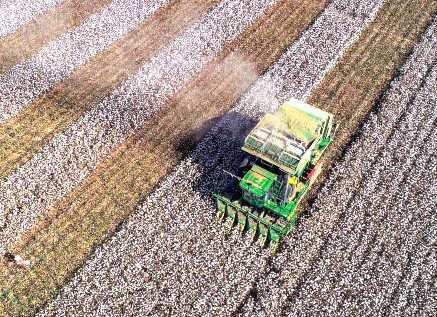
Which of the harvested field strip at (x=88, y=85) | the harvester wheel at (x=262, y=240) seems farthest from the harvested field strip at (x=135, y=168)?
the harvester wheel at (x=262, y=240)

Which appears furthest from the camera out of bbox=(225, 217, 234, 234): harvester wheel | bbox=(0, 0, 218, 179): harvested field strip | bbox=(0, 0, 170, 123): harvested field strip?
bbox=(0, 0, 170, 123): harvested field strip

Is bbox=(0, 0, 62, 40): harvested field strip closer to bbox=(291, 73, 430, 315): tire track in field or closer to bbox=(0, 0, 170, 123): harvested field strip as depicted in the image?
bbox=(0, 0, 170, 123): harvested field strip

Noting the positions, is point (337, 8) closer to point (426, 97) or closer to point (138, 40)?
point (426, 97)

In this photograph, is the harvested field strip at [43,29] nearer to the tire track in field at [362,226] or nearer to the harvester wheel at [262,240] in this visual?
the harvester wheel at [262,240]

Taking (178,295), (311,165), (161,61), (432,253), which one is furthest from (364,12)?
(178,295)

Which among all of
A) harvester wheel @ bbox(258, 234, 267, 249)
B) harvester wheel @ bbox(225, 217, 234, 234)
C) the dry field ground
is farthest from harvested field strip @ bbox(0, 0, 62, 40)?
harvester wheel @ bbox(258, 234, 267, 249)
